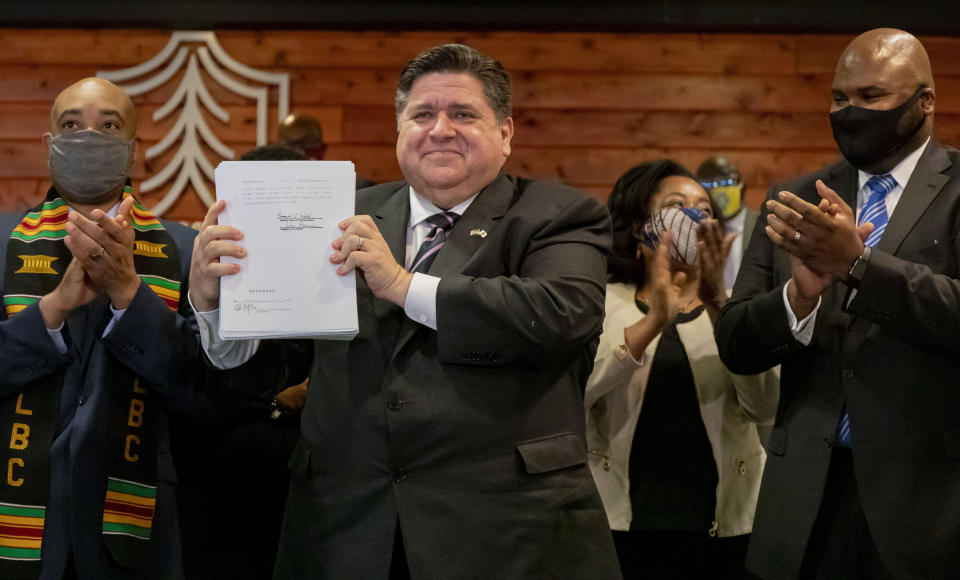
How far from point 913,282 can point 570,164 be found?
3932mm

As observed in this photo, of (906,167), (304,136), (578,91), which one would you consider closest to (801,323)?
(906,167)

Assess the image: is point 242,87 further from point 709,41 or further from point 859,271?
point 859,271

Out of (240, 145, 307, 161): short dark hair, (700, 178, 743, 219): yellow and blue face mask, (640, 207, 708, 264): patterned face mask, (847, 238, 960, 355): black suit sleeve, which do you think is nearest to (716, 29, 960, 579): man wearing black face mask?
(847, 238, 960, 355): black suit sleeve

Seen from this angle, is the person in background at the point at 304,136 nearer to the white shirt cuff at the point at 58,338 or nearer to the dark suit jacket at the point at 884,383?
the white shirt cuff at the point at 58,338

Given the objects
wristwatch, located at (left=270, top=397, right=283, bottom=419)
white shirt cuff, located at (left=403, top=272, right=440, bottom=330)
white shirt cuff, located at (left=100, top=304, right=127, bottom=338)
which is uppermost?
white shirt cuff, located at (left=403, top=272, right=440, bottom=330)

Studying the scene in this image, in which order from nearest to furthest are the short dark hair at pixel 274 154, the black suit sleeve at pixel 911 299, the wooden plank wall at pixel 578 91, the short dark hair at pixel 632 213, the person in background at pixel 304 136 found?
the black suit sleeve at pixel 911 299 → the short dark hair at pixel 632 213 → the short dark hair at pixel 274 154 → the person in background at pixel 304 136 → the wooden plank wall at pixel 578 91

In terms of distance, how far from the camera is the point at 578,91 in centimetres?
595

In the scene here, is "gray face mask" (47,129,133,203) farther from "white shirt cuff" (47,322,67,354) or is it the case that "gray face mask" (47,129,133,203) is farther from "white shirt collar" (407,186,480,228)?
"white shirt collar" (407,186,480,228)

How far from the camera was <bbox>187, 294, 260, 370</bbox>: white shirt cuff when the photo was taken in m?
2.05

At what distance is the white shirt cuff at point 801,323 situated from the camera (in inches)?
91.7

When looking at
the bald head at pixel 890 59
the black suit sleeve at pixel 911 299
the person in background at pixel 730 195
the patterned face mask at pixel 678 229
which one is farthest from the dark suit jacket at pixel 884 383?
the person in background at pixel 730 195

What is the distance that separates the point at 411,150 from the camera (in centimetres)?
215

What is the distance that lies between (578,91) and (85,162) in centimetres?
404

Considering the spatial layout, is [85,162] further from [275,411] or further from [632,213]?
[632,213]
